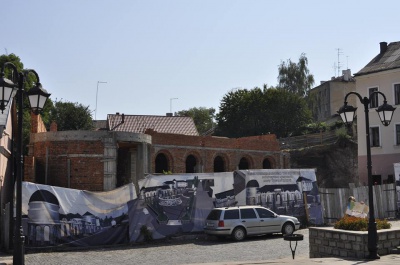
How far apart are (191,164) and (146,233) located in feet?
74.0

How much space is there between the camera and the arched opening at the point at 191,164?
44500 millimetres

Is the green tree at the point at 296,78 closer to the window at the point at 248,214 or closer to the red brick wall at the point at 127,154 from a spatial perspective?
the red brick wall at the point at 127,154

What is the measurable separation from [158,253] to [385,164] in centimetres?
2875

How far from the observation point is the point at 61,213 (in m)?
20.6

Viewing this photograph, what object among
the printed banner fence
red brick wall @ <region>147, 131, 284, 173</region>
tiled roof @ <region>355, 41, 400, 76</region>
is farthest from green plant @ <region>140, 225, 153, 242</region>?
tiled roof @ <region>355, 41, 400, 76</region>

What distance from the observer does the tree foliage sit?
7344cm

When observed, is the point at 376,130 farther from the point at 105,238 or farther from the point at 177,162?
the point at 105,238

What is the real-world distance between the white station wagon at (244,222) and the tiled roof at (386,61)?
77.6ft

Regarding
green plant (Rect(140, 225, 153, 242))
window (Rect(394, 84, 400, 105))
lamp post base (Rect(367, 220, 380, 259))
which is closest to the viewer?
lamp post base (Rect(367, 220, 380, 259))

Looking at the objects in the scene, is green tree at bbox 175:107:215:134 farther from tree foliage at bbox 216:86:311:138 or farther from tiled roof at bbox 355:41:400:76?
tiled roof at bbox 355:41:400:76

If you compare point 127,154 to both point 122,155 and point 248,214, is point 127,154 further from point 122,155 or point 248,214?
point 248,214

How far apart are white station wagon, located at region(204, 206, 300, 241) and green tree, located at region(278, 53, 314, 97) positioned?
184ft

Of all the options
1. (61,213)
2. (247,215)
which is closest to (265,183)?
(247,215)

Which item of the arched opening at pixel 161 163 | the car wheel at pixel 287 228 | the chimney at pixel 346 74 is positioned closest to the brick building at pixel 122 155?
the arched opening at pixel 161 163
